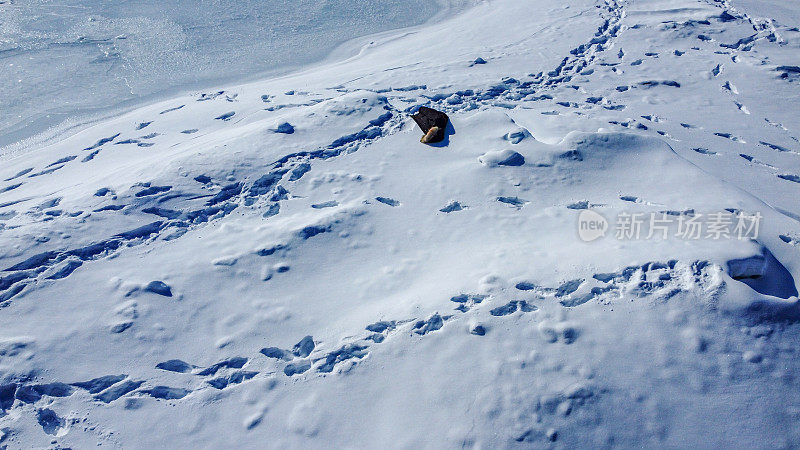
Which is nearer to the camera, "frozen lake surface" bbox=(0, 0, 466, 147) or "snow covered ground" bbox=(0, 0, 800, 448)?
"snow covered ground" bbox=(0, 0, 800, 448)

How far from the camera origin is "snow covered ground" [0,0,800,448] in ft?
9.77

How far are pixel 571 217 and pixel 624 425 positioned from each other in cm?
171

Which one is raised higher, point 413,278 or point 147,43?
point 147,43

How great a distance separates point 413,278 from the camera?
3.76 m

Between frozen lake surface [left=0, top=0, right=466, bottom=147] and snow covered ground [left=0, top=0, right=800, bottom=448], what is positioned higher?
frozen lake surface [left=0, top=0, right=466, bottom=147]

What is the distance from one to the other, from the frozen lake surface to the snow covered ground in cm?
181

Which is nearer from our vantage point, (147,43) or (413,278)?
(413,278)

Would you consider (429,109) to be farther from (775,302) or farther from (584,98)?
(775,302)

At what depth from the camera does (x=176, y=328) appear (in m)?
3.55

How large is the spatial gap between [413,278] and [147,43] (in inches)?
294

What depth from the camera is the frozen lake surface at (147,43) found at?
24.6 ft

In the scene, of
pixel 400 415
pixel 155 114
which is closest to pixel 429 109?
pixel 400 415

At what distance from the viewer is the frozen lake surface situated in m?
7.50

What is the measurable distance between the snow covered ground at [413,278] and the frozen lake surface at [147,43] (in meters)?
1.81
